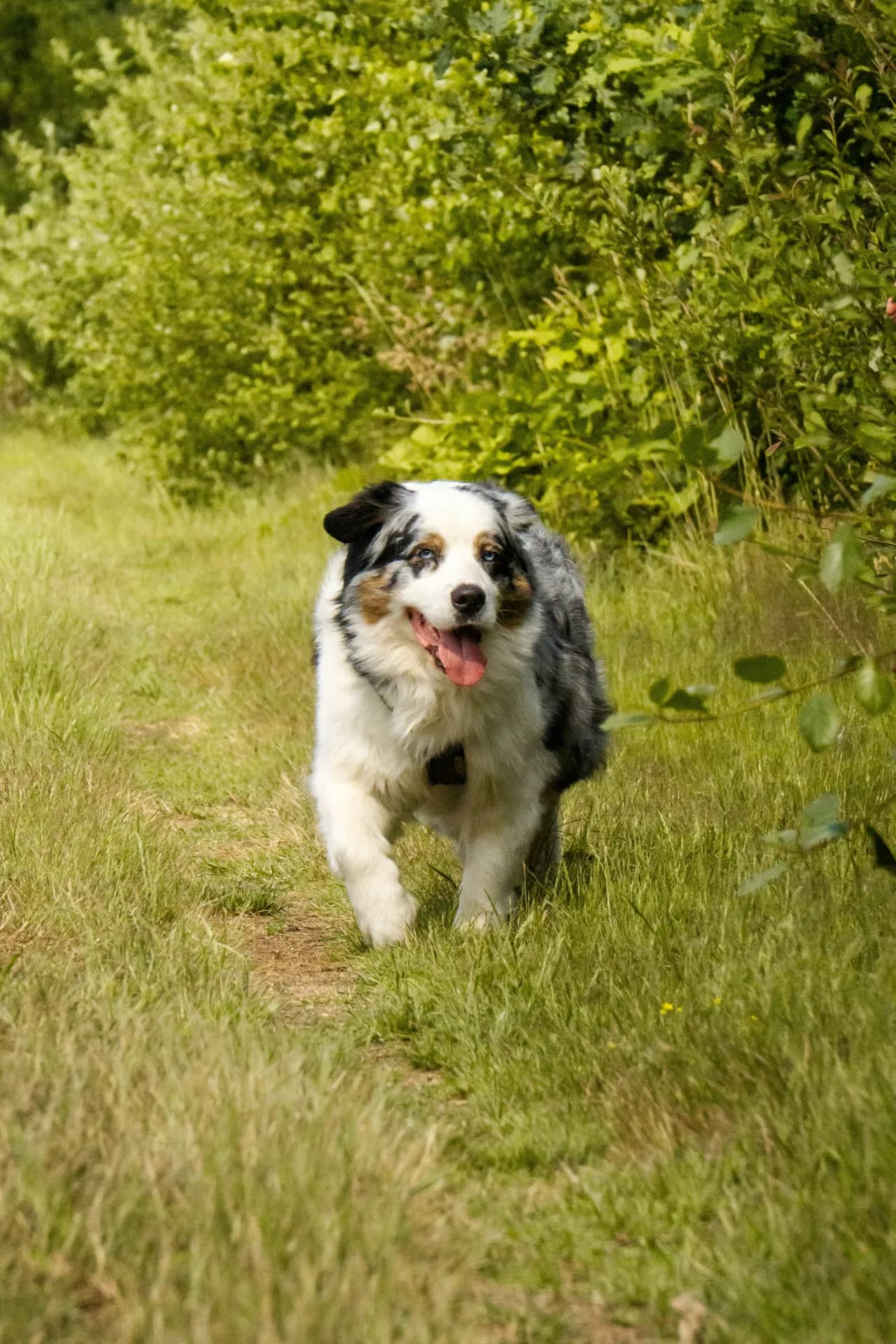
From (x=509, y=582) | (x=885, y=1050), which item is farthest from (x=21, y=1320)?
(x=509, y=582)

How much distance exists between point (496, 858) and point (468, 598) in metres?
0.72

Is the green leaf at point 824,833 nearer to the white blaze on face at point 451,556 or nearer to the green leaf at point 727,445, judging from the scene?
the green leaf at point 727,445

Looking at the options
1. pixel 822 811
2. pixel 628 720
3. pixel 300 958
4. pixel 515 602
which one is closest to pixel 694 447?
pixel 628 720

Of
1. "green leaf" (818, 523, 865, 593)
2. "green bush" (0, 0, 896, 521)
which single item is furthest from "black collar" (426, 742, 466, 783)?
"green leaf" (818, 523, 865, 593)

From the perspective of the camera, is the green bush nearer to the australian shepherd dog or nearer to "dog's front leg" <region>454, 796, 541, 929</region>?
the australian shepherd dog

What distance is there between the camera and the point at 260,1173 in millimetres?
2395

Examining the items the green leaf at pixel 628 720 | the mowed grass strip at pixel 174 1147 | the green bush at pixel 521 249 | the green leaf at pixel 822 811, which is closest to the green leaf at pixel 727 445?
the green bush at pixel 521 249

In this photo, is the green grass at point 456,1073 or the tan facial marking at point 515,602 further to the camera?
the tan facial marking at point 515,602

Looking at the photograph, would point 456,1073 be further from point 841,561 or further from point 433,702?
point 841,561

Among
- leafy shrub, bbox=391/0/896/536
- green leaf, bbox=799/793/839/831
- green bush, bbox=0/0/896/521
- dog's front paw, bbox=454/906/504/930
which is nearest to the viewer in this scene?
green leaf, bbox=799/793/839/831

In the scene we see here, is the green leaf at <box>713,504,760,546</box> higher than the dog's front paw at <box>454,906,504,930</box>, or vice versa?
the green leaf at <box>713,504,760,546</box>

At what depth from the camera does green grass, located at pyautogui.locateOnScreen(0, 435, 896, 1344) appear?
7.27 ft

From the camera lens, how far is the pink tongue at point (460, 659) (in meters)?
4.18

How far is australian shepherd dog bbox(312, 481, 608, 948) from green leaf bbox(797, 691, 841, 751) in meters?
1.60
